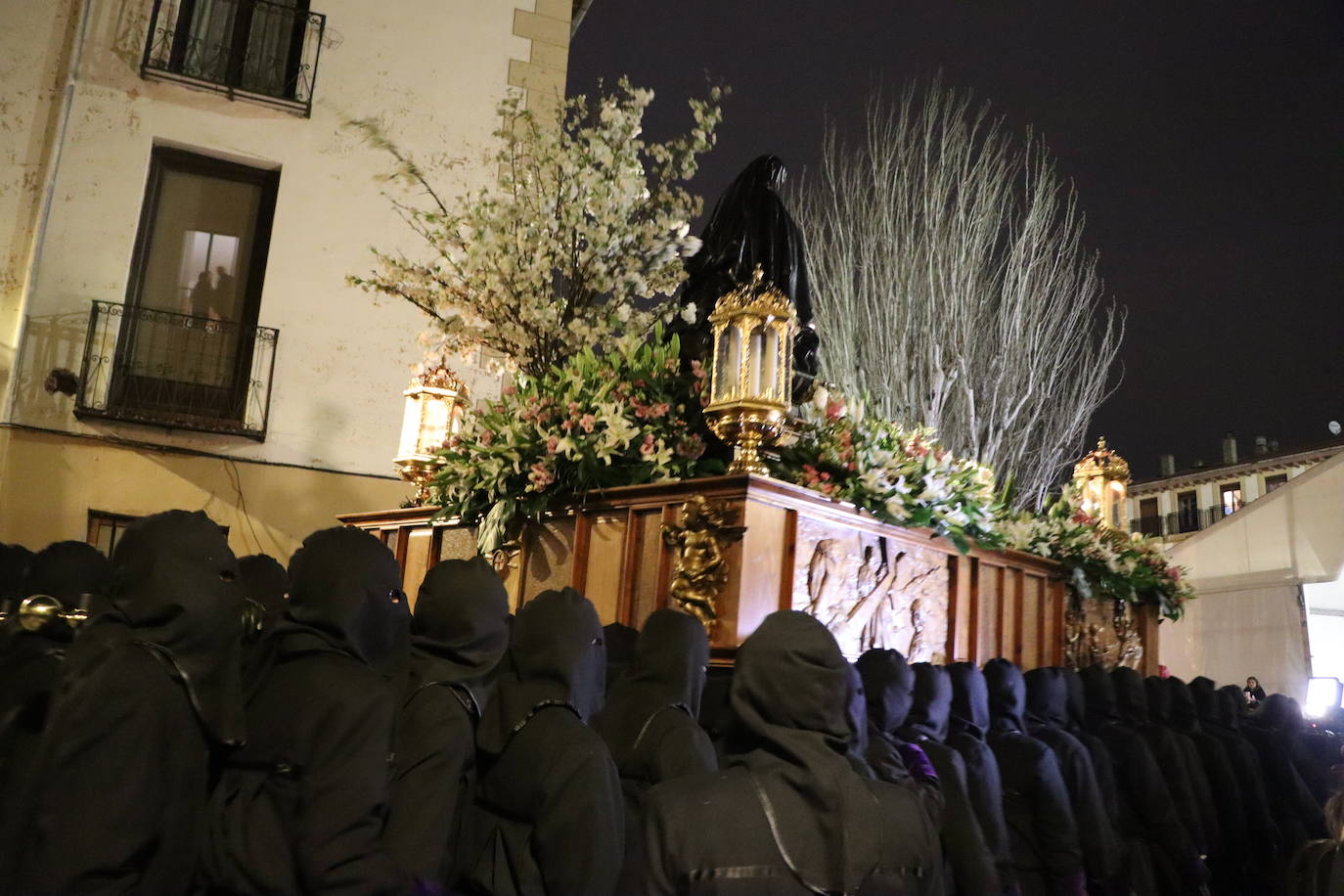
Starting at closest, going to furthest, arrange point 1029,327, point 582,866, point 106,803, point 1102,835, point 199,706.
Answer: point 106,803 → point 199,706 → point 582,866 → point 1102,835 → point 1029,327

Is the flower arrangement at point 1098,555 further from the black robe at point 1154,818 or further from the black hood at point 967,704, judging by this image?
the black hood at point 967,704

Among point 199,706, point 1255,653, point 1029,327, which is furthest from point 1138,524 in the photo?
point 199,706

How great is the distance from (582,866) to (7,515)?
977cm

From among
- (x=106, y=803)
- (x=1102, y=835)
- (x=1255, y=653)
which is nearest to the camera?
(x=106, y=803)

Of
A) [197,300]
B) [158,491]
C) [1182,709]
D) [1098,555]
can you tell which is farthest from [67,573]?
[197,300]

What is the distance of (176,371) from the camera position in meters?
11.5

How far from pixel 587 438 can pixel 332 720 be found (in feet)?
10.8

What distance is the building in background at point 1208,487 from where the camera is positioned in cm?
4544

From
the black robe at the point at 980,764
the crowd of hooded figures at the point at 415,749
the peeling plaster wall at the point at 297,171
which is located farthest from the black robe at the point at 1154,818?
the peeling plaster wall at the point at 297,171

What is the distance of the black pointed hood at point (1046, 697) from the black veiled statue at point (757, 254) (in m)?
2.02

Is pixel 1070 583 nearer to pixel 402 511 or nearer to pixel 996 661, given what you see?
pixel 996 661

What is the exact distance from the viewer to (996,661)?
5.54m

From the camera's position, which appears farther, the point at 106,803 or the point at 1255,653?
the point at 1255,653

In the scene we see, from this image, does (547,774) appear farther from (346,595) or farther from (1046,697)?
(1046,697)
